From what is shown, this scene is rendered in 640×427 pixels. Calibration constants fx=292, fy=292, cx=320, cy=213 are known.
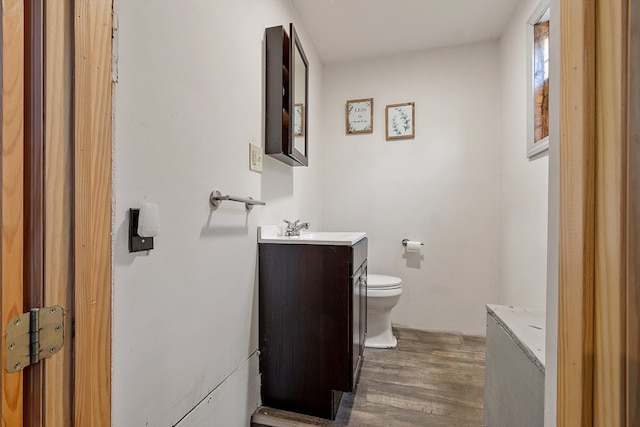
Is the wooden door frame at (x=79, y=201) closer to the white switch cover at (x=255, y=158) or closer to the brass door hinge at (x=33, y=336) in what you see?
the brass door hinge at (x=33, y=336)

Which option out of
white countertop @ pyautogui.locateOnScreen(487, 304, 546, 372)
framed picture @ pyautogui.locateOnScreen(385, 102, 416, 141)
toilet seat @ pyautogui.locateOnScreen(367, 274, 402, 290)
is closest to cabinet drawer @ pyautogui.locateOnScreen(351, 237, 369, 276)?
toilet seat @ pyautogui.locateOnScreen(367, 274, 402, 290)

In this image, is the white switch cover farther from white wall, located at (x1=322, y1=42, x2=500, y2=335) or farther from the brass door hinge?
white wall, located at (x1=322, y1=42, x2=500, y2=335)

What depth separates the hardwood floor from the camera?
1.42 m

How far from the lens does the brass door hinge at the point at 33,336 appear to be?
46 centimetres

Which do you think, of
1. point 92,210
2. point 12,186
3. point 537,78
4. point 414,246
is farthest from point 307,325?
point 537,78

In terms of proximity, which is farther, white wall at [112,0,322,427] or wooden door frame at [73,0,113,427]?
white wall at [112,0,322,427]

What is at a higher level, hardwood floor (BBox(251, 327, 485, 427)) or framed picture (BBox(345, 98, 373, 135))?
framed picture (BBox(345, 98, 373, 135))

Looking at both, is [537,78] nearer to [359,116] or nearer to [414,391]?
[359,116]

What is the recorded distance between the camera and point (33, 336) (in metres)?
0.48

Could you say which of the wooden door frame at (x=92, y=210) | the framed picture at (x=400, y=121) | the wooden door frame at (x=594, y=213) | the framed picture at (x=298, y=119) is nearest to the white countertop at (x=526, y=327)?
the wooden door frame at (x=594, y=213)

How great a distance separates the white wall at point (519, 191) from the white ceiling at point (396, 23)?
0.66 ft

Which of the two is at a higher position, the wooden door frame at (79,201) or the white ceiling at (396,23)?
the white ceiling at (396,23)

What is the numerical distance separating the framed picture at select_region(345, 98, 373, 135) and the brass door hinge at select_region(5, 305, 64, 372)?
2.57 m

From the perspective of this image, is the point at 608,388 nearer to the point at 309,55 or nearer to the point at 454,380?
the point at 454,380
